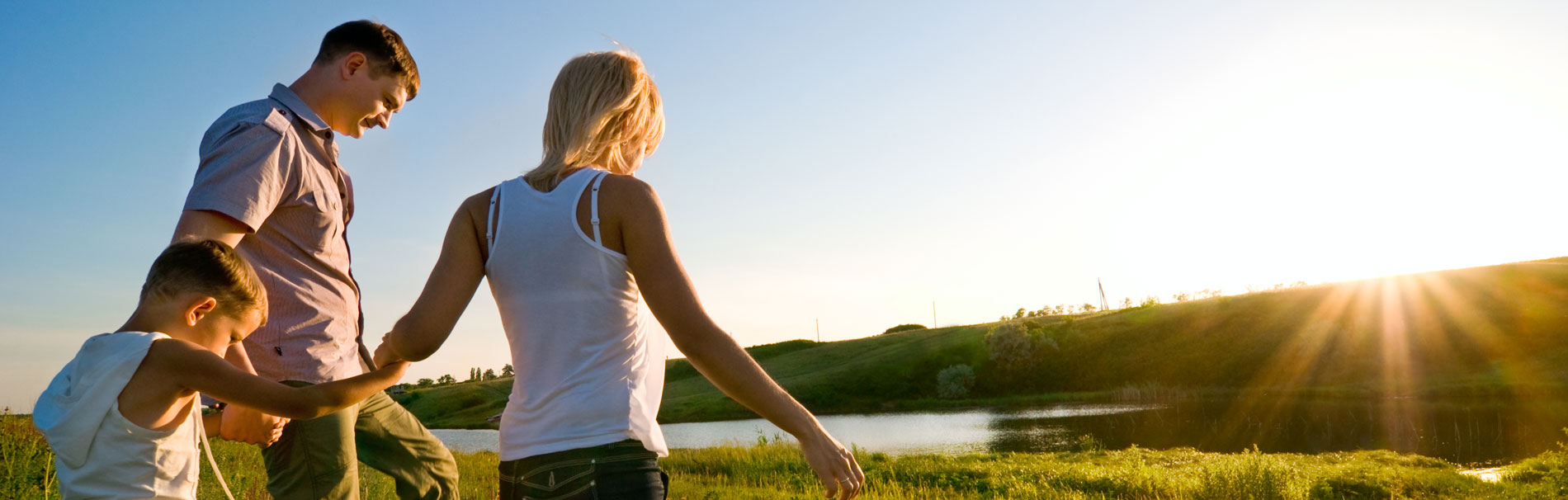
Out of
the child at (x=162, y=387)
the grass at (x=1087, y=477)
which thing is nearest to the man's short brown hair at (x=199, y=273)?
the child at (x=162, y=387)

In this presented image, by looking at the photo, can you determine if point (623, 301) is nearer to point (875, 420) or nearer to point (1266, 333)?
point (875, 420)

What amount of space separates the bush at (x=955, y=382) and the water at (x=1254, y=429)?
42.0 feet

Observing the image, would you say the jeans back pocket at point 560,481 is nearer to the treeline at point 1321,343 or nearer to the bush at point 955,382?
the treeline at point 1321,343

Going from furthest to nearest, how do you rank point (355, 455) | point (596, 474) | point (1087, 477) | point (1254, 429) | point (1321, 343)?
point (1321, 343)
point (1254, 429)
point (1087, 477)
point (355, 455)
point (596, 474)

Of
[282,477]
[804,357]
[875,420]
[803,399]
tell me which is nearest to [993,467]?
[282,477]

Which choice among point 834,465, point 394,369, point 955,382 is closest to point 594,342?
point 834,465

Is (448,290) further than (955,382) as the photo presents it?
No

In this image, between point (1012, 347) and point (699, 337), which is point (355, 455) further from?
point (1012, 347)

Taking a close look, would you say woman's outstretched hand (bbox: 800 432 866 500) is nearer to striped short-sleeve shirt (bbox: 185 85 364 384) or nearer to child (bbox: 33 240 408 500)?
child (bbox: 33 240 408 500)

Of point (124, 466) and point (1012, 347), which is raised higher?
point (124, 466)

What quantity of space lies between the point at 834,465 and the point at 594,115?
959 millimetres

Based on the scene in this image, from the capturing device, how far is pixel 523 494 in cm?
177

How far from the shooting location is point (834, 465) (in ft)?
5.62

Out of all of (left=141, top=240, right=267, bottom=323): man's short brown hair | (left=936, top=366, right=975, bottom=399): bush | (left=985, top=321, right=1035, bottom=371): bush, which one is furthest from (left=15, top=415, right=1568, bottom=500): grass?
(left=985, top=321, right=1035, bottom=371): bush
